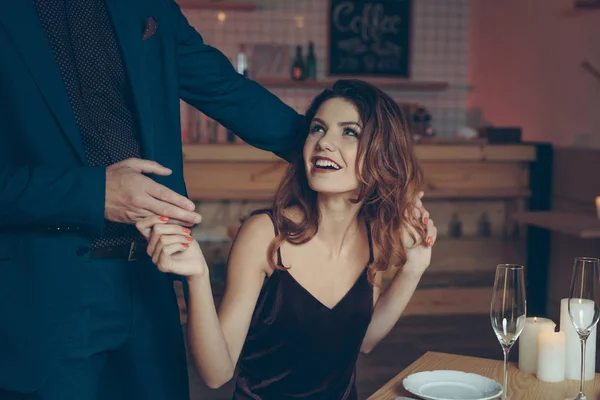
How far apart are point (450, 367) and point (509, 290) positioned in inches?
14.7

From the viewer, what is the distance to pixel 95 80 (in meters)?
1.51

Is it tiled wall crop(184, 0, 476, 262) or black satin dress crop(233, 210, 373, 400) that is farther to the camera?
tiled wall crop(184, 0, 476, 262)

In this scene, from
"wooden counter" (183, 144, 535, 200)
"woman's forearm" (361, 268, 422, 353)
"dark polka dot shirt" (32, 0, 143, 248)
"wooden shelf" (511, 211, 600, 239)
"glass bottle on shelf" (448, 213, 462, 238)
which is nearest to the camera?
"dark polka dot shirt" (32, 0, 143, 248)

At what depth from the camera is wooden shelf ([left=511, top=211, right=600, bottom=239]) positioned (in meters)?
3.49

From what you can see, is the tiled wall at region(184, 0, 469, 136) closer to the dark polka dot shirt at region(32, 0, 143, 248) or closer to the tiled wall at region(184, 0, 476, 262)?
the tiled wall at region(184, 0, 476, 262)

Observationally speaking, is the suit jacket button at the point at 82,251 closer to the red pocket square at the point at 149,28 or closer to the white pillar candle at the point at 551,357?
the red pocket square at the point at 149,28

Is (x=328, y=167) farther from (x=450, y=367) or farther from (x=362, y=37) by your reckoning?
(x=362, y=37)

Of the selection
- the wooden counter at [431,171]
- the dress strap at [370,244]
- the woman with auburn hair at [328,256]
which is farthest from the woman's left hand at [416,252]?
the wooden counter at [431,171]

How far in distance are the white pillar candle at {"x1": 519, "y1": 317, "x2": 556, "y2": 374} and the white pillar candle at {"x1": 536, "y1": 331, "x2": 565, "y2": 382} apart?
0.16 ft

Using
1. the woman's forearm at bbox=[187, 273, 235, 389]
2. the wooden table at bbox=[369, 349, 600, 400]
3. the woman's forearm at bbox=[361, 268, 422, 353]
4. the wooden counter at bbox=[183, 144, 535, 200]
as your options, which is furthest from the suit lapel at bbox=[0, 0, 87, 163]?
the wooden counter at bbox=[183, 144, 535, 200]

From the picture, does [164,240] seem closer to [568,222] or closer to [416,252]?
[416,252]

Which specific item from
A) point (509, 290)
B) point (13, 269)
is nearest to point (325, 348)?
point (509, 290)

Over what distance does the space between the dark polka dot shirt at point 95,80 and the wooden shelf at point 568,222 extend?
8.30 ft

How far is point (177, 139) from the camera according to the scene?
170 cm
